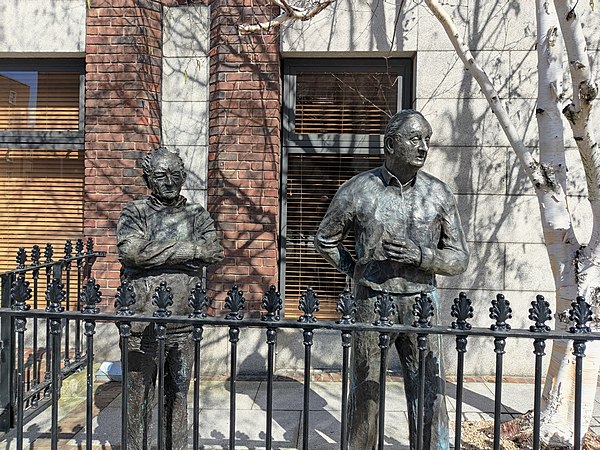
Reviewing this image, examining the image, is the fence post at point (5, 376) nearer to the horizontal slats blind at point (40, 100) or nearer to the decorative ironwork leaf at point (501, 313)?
the horizontal slats blind at point (40, 100)

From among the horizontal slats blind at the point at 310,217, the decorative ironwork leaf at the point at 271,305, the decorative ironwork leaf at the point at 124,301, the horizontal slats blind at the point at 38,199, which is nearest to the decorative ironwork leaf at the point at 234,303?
the decorative ironwork leaf at the point at 271,305

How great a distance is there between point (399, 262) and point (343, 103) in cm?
401

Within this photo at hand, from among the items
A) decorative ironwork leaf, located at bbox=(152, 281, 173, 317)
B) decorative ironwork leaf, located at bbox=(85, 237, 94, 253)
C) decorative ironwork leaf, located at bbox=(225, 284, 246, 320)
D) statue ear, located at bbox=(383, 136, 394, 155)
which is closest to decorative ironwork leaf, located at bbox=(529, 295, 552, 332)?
statue ear, located at bbox=(383, 136, 394, 155)

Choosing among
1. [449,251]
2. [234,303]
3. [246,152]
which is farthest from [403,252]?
[246,152]

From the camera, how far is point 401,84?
660 centimetres

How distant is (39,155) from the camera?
7004 mm

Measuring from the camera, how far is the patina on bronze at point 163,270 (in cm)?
355

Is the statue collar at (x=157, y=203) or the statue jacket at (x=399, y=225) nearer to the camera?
the statue jacket at (x=399, y=225)

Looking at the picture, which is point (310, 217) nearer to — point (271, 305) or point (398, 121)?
point (398, 121)

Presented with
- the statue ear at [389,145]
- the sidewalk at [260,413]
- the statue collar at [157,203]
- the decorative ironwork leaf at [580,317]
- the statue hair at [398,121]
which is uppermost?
the statue hair at [398,121]

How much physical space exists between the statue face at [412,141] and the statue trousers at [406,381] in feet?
2.62

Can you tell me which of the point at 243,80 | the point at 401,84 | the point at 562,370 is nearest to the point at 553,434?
the point at 562,370

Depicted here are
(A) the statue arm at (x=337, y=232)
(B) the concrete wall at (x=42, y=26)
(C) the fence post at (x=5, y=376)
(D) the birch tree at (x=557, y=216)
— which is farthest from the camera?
(B) the concrete wall at (x=42, y=26)

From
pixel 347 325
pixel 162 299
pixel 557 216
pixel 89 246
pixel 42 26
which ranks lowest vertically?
pixel 347 325
